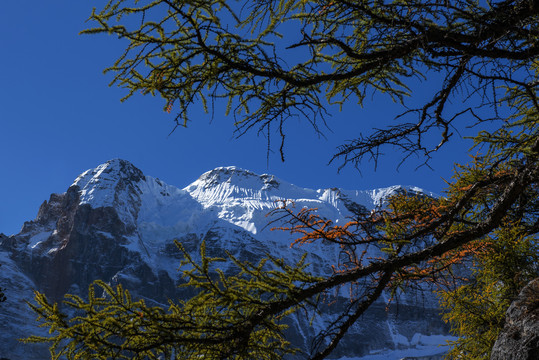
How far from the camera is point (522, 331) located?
5.34 m

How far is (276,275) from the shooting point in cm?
346

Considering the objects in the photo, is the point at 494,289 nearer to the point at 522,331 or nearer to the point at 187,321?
the point at 522,331

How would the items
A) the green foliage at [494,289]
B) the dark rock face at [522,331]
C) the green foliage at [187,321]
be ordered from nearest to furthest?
the green foliage at [187,321] < the dark rock face at [522,331] < the green foliage at [494,289]

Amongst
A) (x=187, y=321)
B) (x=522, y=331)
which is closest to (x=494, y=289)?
(x=522, y=331)

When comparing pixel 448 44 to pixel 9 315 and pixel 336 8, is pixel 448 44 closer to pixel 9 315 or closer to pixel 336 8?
pixel 336 8

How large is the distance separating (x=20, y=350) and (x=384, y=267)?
179165mm

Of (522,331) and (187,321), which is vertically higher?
(187,321)

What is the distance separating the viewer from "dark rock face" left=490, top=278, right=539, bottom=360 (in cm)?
509

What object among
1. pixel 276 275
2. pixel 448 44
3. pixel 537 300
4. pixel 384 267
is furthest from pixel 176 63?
pixel 537 300

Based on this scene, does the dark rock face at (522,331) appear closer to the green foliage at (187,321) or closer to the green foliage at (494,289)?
the green foliage at (494,289)

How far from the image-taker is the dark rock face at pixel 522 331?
5.09m

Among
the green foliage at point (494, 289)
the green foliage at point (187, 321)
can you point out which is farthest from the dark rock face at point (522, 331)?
the green foliage at point (187, 321)

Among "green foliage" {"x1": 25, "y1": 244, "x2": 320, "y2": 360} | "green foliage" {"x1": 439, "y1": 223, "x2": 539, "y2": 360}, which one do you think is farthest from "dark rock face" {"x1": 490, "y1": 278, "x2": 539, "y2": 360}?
"green foliage" {"x1": 25, "y1": 244, "x2": 320, "y2": 360}

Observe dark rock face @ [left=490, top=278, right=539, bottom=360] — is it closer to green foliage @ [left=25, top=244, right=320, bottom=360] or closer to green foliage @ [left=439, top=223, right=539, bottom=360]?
green foliage @ [left=439, top=223, right=539, bottom=360]
